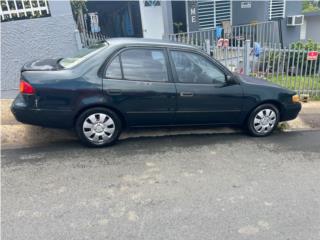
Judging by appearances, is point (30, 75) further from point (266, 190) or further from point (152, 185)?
point (266, 190)

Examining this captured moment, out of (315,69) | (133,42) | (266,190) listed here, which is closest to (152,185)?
(266,190)

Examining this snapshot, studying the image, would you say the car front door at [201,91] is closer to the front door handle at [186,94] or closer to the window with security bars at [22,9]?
the front door handle at [186,94]

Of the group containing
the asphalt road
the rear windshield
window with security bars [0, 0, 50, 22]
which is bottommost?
the asphalt road

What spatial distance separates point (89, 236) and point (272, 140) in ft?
11.3

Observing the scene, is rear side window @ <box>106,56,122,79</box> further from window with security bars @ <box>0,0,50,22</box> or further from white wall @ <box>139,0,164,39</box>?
white wall @ <box>139,0,164,39</box>

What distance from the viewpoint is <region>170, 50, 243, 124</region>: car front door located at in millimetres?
4797

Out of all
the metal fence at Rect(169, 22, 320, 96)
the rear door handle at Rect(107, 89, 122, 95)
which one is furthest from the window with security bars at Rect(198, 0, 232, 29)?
the rear door handle at Rect(107, 89, 122, 95)

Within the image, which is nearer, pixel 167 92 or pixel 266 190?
pixel 266 190

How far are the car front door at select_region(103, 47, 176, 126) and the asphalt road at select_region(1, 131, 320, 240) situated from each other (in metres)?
0.53

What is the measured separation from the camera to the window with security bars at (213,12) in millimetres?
10961

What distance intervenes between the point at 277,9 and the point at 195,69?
28.8 feet

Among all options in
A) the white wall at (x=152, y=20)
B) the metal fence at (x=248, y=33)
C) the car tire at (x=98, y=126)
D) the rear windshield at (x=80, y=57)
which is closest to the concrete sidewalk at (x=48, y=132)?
the car tire at (x=98, y=126)

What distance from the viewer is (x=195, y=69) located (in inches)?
192

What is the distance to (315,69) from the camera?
7500mm
